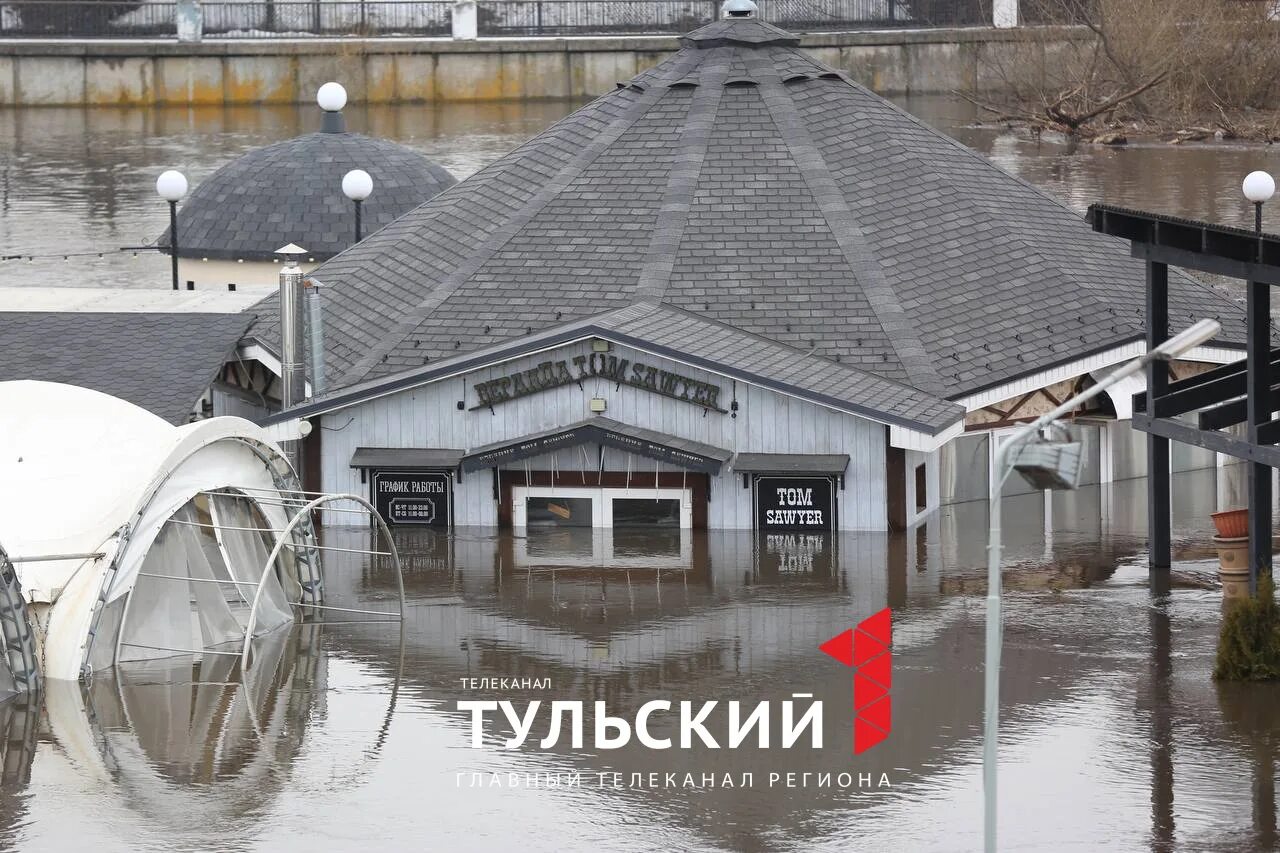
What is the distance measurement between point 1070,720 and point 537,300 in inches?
648

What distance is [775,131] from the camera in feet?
155

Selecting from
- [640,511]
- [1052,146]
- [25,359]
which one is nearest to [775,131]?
[640,511]

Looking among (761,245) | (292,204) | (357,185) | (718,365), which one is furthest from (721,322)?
(292,204)

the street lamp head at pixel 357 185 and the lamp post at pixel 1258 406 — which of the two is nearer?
the lamp post at pixel 1258 406

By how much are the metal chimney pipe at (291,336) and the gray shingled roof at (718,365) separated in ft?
2.17

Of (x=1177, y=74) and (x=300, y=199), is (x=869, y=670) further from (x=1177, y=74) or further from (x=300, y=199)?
(x=1177, y=74)

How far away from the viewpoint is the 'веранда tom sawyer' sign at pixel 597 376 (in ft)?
135

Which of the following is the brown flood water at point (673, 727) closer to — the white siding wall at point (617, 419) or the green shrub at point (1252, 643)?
the green shrub at point (1252, 643)

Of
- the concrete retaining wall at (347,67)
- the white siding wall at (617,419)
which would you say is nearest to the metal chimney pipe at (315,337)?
the white siding wall at (617,419)

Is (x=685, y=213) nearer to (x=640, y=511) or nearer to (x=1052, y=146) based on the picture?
(x=640, y=511)

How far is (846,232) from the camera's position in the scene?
147 feet

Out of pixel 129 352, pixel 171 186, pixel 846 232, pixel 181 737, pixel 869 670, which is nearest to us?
pixel 181 737

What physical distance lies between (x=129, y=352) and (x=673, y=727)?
17.7 metres

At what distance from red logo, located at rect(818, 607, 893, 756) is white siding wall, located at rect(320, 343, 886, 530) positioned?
209 inches
